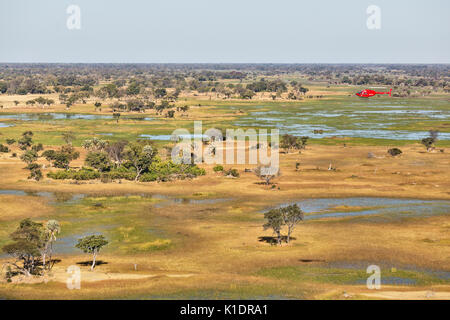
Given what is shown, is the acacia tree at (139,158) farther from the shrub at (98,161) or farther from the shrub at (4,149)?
the shrub at (4,149)

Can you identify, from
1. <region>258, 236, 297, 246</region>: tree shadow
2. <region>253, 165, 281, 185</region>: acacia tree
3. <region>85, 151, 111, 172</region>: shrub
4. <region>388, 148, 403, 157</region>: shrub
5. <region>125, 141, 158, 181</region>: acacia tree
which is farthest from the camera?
<region>388, 148, 403, 157</region>: shrub

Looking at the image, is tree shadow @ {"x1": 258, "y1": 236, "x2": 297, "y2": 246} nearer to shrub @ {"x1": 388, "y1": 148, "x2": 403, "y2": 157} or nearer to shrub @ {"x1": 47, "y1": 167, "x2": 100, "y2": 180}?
shrub @ {"x1": 47, "y1": 167, "x2": 100, "y2": 180}

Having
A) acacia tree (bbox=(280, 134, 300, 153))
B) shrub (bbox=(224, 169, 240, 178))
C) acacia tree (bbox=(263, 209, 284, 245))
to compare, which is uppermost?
acacia tree (bbox=(280, 134, 300, 153))

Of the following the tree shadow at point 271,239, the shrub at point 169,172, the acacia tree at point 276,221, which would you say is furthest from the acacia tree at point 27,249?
the shrub at point 169,172

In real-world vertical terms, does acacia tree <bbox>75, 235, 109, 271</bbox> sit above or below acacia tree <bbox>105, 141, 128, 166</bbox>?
below

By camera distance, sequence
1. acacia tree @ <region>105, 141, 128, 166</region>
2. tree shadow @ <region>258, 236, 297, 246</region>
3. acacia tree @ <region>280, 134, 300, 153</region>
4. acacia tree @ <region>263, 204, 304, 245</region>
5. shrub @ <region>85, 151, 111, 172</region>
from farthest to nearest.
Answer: acacia tree @ <region>280, 134, 300, 153</region>, acacia tree @ <region>105, 141, 128, 166</region>, shrub @ <region>85, 151, 111, 172</region>, tree shadow @ <region>258, 236, 297, 246</region>, acacia tree @ <region>263, 204, 304, 245</region>

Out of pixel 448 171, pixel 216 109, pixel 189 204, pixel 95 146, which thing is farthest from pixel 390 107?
pixel 189 204

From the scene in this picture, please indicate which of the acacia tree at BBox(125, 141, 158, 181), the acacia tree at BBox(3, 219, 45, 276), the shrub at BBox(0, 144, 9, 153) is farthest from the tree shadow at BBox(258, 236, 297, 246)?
the shrub at BBox(0, 144, 9, 153)

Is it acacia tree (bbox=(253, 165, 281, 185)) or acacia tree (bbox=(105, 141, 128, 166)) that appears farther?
acacia tree (bbox=(105, 141, 128, 166))

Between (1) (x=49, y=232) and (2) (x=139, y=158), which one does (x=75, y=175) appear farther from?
(1) (x=49, y=232)

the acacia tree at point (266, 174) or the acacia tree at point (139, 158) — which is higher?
the acacia tree at point (139, 158)

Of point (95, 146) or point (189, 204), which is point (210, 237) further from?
point (95, 146)
